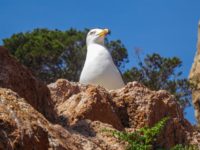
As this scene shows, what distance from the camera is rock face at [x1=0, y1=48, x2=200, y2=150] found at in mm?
6117

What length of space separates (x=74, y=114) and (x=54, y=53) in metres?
15.4

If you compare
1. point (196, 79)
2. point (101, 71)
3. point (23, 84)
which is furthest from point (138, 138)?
point (196, 79)

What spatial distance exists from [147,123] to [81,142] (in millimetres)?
2410

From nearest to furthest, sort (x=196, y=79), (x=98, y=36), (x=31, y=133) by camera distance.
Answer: (x=31, y=133), (x=98, y=36), (x=196, y=79)

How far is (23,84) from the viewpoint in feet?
28.1

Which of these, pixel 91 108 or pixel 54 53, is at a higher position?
pixel 54 53

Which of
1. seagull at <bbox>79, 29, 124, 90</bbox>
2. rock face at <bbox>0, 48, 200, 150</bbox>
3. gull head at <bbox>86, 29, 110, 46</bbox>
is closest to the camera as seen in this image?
rock face at <bbox>0, 48, 200, 150</bbox>

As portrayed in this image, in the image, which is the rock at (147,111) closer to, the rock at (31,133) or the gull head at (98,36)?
the rock at (31,133)

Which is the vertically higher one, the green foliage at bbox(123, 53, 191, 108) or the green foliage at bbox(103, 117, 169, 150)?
the green foliage at bbox(123, 53, 191, 108)

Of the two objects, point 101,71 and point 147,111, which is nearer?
point 147,111

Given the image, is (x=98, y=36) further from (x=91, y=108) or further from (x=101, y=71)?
(x=91, y=108)

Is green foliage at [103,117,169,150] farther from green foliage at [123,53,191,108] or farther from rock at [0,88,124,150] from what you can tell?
green foliage at [123,53,191,108]

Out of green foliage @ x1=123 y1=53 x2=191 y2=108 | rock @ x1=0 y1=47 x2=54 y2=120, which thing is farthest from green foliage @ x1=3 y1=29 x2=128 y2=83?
rock @ x1=0 y1=47 x2=54 y2=120

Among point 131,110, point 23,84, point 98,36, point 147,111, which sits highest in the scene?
point 98,36
